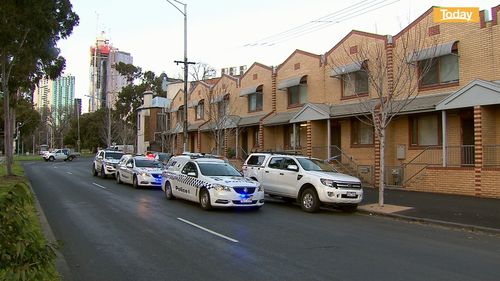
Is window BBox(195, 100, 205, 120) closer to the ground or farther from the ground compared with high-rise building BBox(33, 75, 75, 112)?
closer to the ground

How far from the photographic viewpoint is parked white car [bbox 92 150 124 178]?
93.3 ft

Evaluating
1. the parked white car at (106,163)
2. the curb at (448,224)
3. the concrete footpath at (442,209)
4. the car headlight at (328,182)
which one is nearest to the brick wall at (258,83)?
the parked white car at (106,163)

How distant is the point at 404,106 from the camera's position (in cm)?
1808

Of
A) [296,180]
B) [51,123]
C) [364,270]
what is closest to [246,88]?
[296,180]

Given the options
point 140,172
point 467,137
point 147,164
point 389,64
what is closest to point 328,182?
point 467,137

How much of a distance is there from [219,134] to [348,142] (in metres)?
9.97

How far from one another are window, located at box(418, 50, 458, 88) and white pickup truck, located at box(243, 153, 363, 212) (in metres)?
7.53

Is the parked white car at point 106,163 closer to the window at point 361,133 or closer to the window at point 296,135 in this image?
the window at point 296,135

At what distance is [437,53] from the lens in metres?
20.0

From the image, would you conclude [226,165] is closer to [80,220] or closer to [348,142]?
[80,220]

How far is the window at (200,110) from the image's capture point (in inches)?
1635

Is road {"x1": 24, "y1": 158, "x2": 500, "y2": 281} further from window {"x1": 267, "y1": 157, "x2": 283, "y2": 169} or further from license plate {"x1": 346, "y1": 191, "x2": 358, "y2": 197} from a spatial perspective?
window {"x1": 267, "y1": 157, "x2": 283, "y2": 169}

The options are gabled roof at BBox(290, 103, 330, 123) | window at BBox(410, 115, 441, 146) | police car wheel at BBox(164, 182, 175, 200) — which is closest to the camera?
police car wheel at BBox(164, 182, 175, 200)

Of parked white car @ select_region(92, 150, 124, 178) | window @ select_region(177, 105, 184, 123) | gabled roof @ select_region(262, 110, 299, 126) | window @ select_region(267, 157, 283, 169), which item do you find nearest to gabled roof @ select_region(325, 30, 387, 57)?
gabled roof @ select_region(262, 110, 299, 126)
